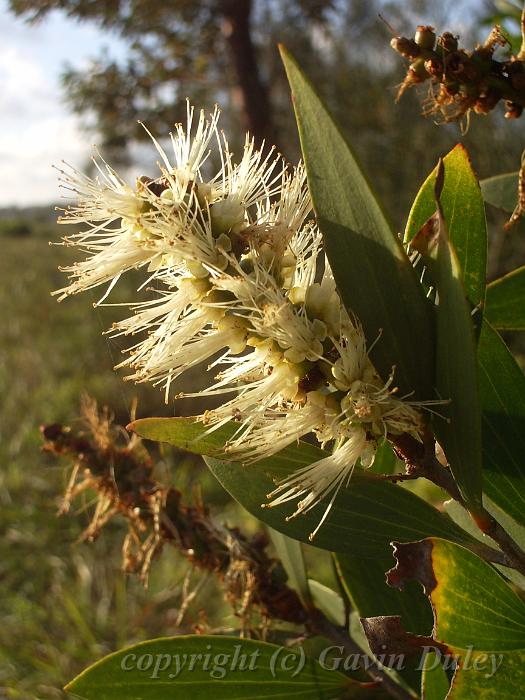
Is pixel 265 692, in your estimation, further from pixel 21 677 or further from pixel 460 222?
pixel 21 677

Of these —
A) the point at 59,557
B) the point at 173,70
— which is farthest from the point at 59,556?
the point at 173,70

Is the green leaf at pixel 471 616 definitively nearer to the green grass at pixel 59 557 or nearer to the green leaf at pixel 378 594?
the green leaf at pixel 378 594

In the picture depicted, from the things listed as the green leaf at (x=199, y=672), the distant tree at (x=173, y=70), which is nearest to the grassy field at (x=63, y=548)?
the green leaf at (x=199, y=672)

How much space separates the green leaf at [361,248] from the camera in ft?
2.08

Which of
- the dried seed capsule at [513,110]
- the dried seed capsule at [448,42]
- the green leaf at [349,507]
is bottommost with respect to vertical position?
the green leaf at [349,507]

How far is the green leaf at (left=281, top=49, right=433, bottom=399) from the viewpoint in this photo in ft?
2.08

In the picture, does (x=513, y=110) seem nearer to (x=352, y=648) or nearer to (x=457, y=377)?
(x=457, y=377)

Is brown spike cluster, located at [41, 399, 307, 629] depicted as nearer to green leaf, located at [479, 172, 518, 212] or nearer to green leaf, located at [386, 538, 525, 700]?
green leaf, located at [386, 538, 525, 700]

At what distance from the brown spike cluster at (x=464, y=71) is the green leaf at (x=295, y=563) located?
649 millimetres

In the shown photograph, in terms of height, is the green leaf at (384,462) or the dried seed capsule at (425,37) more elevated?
the dried seed capsule at (425,37)

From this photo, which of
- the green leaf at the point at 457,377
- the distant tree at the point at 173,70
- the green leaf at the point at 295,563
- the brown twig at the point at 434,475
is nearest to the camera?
the green leaf at the point at 457,377

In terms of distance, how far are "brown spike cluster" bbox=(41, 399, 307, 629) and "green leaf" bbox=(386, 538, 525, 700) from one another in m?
0.44

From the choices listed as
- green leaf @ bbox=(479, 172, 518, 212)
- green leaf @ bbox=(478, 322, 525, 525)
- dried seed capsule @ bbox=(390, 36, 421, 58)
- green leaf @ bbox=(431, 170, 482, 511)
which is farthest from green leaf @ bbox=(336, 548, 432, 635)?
dried seed capsule @ bbox=(390, 36, 421, 58)

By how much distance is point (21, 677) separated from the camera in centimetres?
351
